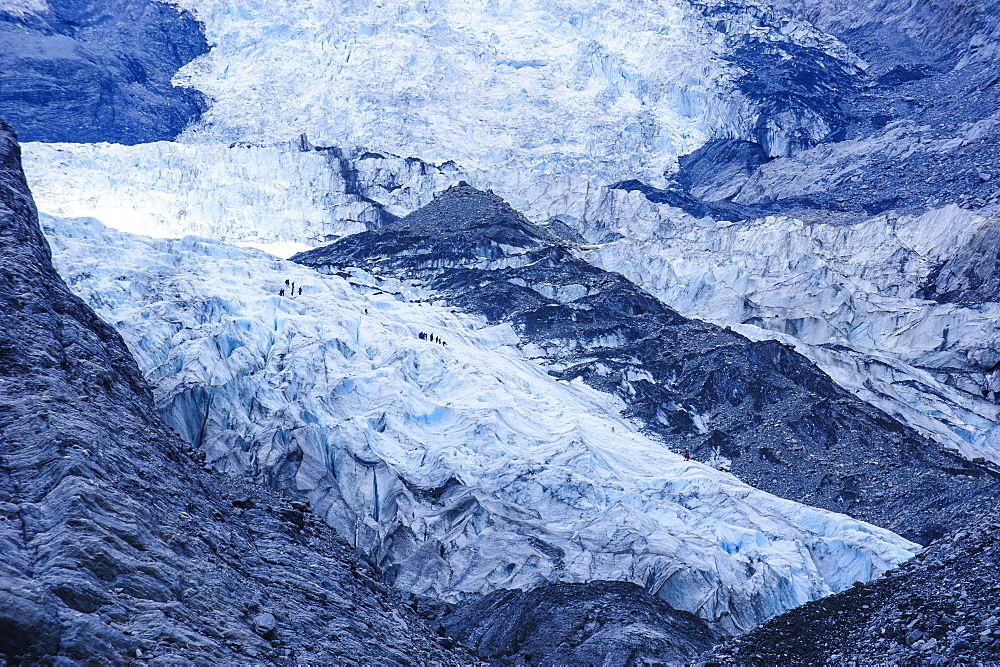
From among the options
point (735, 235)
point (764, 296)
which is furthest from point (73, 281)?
point (735, 235)

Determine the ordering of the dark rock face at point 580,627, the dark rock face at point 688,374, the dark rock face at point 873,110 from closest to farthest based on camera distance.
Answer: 1. the dark rock face at point 580,627
2. the dark rock face at point 688,374
3. the dark rock face at point 873,110

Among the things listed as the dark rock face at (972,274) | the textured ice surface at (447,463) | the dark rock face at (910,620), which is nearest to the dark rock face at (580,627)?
the textured ice surface at (447,463)

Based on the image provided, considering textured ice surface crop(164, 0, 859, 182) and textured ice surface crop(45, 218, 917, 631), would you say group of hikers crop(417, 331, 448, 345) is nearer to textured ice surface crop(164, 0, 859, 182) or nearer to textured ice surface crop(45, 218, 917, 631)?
textured ice surface crop(45, 218, 917, 631)

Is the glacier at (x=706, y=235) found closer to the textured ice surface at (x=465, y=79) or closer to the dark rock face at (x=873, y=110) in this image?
the dark rock face at (x=873, y=110)

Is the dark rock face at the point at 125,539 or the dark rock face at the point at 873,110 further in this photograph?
the dark rock face at the point at 873,110

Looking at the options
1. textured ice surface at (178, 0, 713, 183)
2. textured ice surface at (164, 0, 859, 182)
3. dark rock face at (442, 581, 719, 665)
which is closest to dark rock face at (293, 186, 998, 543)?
dark rock face at (442, 581, 719, 665)

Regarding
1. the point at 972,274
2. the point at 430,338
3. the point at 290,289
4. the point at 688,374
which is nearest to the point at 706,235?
the point at 972,274

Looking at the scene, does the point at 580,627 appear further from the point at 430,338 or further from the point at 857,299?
the point at 857,299
